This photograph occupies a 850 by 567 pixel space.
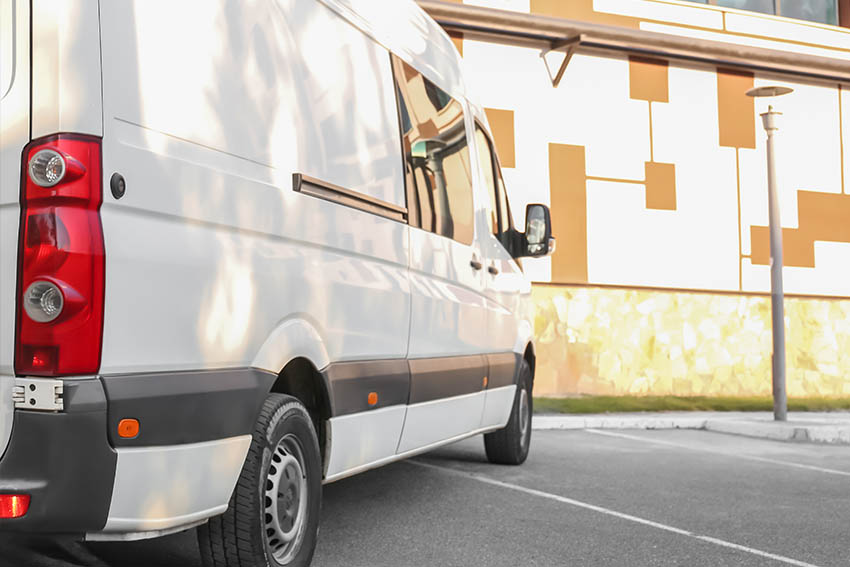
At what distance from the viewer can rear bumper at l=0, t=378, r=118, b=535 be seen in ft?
8.71

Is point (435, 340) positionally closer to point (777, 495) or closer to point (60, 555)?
point (60, 555)

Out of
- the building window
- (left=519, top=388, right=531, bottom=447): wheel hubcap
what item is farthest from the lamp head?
(left=519, top=388, right=531, bottom=447): wheel hubcap

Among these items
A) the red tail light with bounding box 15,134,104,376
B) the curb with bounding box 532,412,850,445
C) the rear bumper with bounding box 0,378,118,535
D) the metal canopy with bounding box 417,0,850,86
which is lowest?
the curb with bounding box 532,412,850,445

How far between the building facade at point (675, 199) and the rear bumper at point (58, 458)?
11065 mm

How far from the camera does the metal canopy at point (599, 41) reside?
515 inches

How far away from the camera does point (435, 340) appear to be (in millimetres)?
5055

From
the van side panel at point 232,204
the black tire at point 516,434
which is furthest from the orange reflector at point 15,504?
the black tire at point 516,434

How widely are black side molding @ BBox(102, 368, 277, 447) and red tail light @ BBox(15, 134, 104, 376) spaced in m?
0.14

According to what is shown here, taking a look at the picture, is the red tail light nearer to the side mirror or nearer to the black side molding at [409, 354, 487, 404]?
the black side molding at [409, 354, 487, 404]

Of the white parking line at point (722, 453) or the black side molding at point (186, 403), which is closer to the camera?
the black side molding at point (186, 403)

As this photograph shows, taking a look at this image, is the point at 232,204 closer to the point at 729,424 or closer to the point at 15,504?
the point at 15,504

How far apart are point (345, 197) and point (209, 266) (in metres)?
1.03

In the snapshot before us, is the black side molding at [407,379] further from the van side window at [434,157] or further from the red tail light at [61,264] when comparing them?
the red tail light at [61,264]

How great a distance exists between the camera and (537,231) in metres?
6.88
